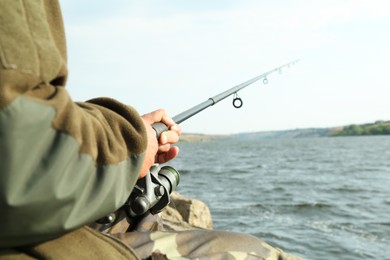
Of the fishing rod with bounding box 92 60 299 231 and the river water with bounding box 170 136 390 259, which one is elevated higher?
the fishing rod with bounding box 92 60 299 231

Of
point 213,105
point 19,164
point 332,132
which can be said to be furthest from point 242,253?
point 332,132

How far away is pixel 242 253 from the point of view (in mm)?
2373

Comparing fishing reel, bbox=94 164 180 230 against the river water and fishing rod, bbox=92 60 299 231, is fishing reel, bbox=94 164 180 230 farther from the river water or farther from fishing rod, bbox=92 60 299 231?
the river water

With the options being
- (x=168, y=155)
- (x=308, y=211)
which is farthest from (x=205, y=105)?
(x=308, y=211)

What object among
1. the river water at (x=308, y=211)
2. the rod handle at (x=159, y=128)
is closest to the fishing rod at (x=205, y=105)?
the rod handle at (x=159, y=128)

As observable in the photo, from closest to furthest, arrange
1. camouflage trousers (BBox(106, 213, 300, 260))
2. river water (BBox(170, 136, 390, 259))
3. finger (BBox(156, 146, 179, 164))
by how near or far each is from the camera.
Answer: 1. camouflage trousers (BBox(106, 213, 300, 260))
2. finger (BBox(156, 146, 179, 164))
3. river water (BBox(170, 136, 390, 259))

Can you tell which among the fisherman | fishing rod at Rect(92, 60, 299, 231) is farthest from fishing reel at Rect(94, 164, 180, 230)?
the fisherman

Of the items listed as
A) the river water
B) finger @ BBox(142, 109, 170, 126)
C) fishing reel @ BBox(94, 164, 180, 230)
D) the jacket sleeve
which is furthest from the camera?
the river water

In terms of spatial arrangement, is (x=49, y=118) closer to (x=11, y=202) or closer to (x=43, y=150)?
(x=43, y=150)

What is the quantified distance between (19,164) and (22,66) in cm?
28

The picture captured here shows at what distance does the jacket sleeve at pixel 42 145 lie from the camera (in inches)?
56.4

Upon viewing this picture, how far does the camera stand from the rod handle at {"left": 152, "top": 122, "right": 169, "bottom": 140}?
2.29 m

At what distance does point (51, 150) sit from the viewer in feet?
4.92

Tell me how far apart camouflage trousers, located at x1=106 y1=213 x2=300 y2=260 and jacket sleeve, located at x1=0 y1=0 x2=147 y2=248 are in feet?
1.88
